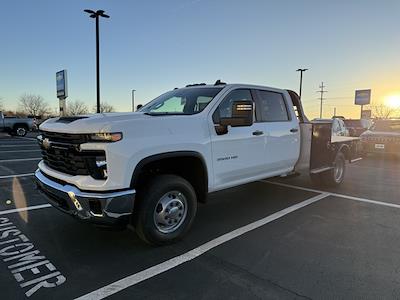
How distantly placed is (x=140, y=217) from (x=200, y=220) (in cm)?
150

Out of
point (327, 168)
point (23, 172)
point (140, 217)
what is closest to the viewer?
point (140, 217)

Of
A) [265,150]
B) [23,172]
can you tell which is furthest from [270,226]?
[23,172]

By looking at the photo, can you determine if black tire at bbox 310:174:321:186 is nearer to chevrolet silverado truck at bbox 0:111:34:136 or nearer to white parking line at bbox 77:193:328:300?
white parking line at bbox 77:193:328:300

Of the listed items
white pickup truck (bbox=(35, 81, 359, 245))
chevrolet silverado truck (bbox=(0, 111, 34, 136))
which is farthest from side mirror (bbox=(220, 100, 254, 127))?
chevrolet silverado truck (bbox=(0, 111, 34, 136))

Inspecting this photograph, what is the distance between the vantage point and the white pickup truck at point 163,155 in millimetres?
3426

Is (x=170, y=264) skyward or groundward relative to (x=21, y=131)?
groundward

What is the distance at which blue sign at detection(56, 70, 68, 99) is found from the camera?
24.9 metres

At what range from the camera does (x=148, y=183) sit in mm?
3850

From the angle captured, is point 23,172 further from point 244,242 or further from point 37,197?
point 244,242

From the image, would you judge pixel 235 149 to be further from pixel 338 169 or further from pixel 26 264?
pixel 338 169

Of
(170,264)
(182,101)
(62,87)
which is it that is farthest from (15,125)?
(170,264)

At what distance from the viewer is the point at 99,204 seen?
3377 millimetres

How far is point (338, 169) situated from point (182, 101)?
14.3 ft

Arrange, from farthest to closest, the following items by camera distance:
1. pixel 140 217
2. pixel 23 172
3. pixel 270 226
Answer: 1. pixel 23 172
2. pixel 270 226
3. pixel 140 217
